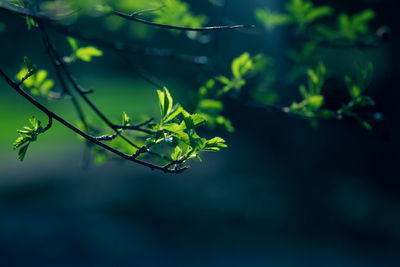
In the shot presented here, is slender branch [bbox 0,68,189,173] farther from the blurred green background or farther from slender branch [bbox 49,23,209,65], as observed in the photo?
the blurred green background

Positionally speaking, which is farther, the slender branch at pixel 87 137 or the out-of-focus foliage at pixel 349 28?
the out-of-focus foliage at pixel 349 28

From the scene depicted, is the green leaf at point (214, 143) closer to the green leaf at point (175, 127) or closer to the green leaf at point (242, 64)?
the green leaf at point (175, 127)

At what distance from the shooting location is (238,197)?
668cm

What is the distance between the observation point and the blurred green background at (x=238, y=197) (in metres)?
5.24

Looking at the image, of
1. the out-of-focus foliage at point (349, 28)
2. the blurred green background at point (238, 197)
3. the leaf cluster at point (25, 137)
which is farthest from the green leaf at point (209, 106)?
the blurred green background at point (238, 197)

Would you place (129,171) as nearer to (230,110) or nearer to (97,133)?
(230,110)

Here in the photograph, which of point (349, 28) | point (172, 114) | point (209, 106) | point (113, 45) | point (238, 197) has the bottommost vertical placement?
point (172, 114)

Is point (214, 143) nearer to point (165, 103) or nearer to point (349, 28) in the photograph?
point (165, 103)

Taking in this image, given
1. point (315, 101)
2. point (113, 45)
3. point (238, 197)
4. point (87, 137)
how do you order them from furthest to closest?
point (238, 197), point (113, 45), point (315, 101), point (87, 137)

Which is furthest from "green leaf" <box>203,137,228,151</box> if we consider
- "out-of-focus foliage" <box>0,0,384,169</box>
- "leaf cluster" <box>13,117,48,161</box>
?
"leaf cluster" <box>13,117,48,161</box>

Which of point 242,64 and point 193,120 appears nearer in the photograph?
point 193,120

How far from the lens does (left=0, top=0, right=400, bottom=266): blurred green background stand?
5.24 metres

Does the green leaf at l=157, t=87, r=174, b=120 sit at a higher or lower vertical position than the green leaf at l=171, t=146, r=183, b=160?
higher

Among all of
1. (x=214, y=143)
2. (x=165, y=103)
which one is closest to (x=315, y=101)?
(x=214, y=143)
